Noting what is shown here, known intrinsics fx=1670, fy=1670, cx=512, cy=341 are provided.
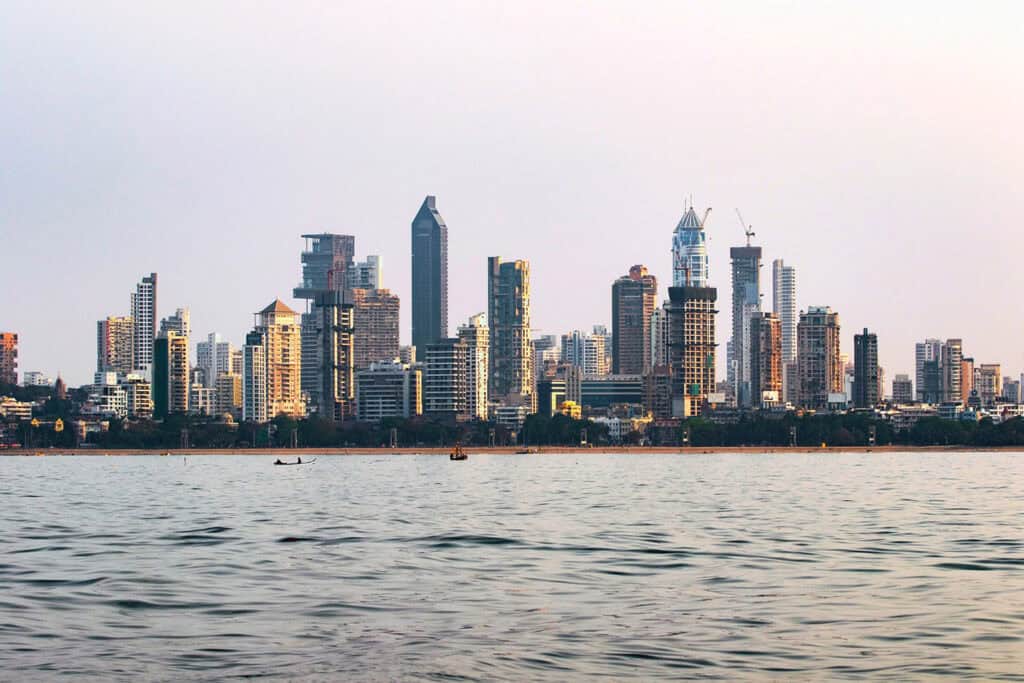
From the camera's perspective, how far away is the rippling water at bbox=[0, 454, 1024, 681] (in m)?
39.0

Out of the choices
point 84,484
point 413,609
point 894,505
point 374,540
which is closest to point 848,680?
point 413,609

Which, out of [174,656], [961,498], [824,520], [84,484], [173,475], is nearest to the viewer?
[174,656]

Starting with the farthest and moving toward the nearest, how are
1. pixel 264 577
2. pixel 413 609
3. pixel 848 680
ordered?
pixel 264 577, pixel 413 609, pixel 848 680

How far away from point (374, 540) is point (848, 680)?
39.4m

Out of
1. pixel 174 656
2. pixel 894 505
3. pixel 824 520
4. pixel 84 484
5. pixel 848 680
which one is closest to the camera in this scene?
pixel 848 680

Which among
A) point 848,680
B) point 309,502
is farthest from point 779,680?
point 309,502

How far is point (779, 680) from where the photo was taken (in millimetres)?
36406

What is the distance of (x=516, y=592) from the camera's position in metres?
52.2

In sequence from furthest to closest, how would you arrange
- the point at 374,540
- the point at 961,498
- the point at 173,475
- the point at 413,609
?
the point at 173,475
the point at 961,498
the point at 374,540
the point at 413,609

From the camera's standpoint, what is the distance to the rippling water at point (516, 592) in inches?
1535

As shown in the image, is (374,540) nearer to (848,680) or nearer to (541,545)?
(541,545)

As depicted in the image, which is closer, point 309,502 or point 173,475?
point 309,502

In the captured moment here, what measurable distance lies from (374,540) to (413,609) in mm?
25567

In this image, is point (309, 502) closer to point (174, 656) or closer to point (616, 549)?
point (616, 549)
